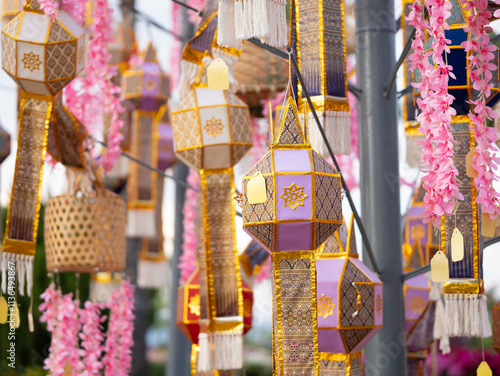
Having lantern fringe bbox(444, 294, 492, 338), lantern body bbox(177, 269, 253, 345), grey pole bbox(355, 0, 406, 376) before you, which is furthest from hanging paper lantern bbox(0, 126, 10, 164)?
lantern fringe bbox(444, 294, 492, 338)

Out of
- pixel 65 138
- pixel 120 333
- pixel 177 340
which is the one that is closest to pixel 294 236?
pixel 65 138

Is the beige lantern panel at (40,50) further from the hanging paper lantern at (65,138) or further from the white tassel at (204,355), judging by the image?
the white tassel at (204,355)

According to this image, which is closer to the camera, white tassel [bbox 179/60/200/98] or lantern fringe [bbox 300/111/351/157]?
lantern fringe [bbox 300/111/351/157]

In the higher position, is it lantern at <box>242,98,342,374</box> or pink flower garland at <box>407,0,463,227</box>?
pink flower garland at <box>407,0,463,227</box>

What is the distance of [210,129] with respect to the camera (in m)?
3.59

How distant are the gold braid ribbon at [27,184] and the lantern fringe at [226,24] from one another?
1.15 metres

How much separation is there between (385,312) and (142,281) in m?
3.41

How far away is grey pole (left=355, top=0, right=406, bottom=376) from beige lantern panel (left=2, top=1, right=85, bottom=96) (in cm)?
→ 139

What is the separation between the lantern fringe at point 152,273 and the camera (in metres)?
6.55

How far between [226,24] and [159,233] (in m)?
3.78

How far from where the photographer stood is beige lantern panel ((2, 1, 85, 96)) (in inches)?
138

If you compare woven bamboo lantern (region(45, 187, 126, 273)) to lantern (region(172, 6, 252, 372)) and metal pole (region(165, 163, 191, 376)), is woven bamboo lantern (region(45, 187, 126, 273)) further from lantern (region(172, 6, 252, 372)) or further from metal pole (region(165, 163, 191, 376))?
metal pole (region(165, 163, 191, 376))

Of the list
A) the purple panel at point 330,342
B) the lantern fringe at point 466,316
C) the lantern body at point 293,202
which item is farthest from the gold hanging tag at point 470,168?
the purple panel at point 330,342

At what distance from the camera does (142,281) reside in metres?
6.60
